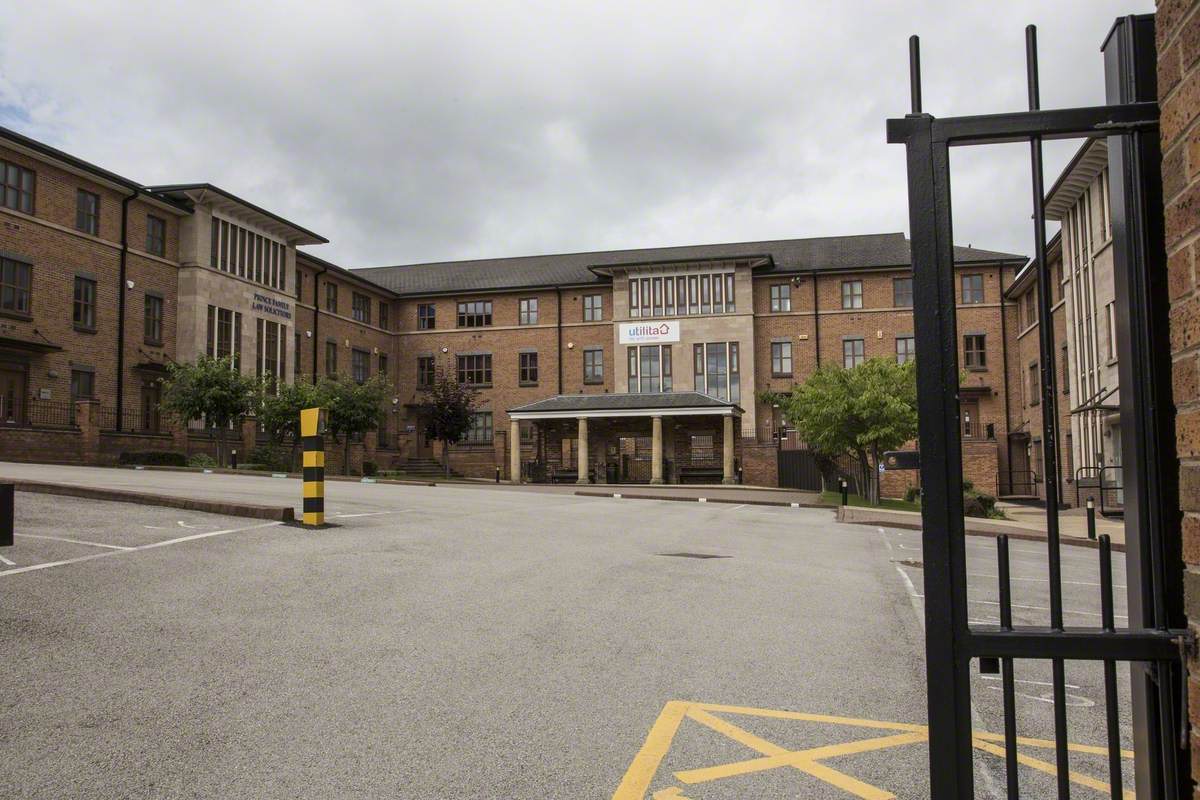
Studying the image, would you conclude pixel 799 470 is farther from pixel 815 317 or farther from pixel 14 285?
pixel 14 285

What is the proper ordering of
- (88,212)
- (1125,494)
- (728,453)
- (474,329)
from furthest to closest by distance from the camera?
(474,329) → (728,453) → (88,212) → (1125,494)

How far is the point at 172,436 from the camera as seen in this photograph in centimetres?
3331

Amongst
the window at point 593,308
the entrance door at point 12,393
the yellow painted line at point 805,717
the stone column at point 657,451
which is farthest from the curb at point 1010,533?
the window at point 593,308

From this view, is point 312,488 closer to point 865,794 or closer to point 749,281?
point 865,794

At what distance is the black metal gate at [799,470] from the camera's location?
40.6 m

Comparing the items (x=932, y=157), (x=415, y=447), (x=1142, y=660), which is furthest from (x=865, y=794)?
(x=415, y=447)

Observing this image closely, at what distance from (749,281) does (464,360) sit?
17339mm

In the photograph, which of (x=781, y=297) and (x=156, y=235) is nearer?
(x=156, y=235)

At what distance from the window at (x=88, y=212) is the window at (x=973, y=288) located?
127 feet

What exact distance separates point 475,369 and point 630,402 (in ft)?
41.0

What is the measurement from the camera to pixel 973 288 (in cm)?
4472

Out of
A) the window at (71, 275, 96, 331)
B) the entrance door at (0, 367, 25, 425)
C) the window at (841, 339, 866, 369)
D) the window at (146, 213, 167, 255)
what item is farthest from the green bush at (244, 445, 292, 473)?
the window at (841, 339, 866, 369)

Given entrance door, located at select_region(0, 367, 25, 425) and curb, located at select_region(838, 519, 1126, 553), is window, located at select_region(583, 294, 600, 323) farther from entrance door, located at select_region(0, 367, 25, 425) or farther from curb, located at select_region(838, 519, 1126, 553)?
curb, located at select_region(838, 519, 1126, 553)

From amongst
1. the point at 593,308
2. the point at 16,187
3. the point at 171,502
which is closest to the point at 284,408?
the point at 16,187
